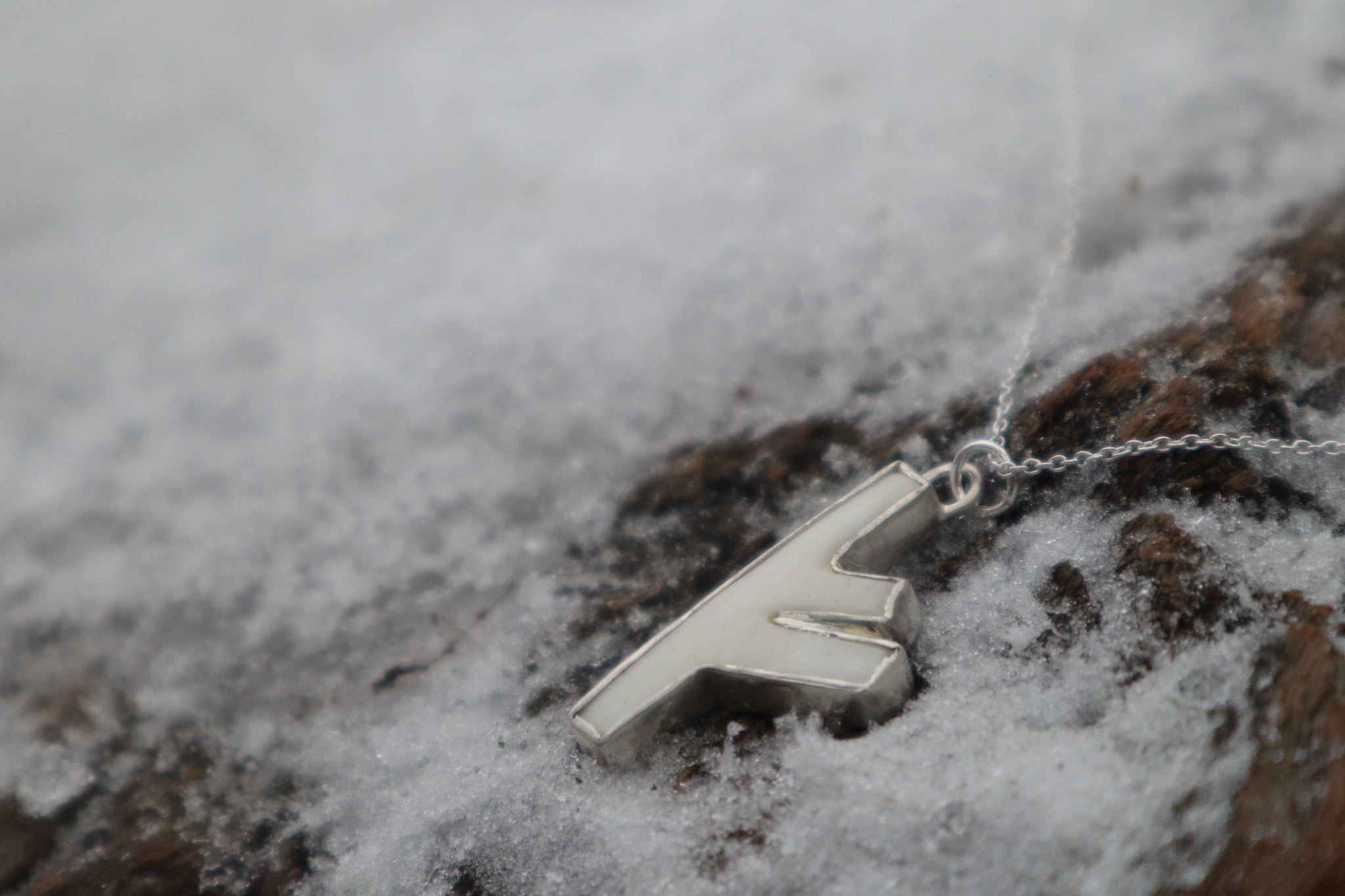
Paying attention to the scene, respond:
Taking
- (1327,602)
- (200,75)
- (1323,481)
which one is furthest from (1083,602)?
(200,75)

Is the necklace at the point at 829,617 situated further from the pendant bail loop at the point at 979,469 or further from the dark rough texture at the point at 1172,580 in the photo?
the dark rough texture at the point at 1172,580

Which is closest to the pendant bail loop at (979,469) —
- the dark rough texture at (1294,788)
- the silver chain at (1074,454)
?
the silver chain at (1074,454)

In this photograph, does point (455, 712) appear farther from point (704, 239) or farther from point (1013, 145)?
point (1013, 145)

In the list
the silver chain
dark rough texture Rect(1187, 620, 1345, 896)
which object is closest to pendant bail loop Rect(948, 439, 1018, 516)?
the silver chain

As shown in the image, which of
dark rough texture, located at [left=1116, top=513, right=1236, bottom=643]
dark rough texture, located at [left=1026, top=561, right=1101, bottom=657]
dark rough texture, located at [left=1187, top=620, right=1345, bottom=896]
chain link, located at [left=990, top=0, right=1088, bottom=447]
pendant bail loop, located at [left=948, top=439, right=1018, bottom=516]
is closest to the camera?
dark rough texture, located at [left=1187, top=620, right=1345, bottom=896]

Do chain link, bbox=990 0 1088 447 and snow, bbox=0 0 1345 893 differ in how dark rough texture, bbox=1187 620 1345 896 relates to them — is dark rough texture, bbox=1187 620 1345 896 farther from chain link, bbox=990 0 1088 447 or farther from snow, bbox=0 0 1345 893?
chain link, bbox=990 0 1088 447

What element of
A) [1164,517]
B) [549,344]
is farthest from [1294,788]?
[549,344]

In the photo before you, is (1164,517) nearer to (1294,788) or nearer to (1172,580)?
(1172,580)
